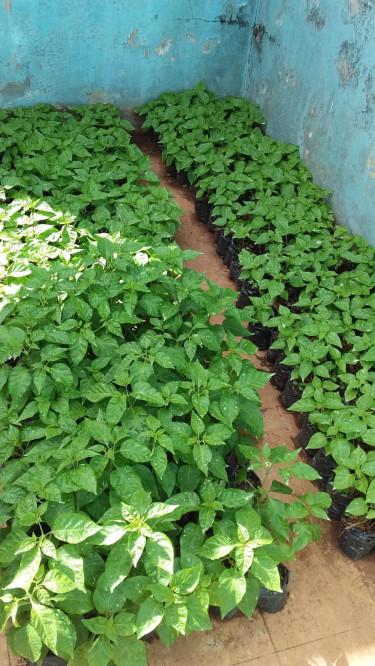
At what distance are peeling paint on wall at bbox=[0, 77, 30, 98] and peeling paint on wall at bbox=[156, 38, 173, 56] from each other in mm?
1441

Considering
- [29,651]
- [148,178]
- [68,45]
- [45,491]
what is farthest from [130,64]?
[29,651]

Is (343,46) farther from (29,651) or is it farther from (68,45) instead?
(29,651)

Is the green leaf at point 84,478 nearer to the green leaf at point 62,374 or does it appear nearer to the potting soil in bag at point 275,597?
the green leaf at point 62,374

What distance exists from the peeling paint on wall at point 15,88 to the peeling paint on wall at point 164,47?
1.44 metres

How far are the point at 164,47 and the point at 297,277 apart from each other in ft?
11.1

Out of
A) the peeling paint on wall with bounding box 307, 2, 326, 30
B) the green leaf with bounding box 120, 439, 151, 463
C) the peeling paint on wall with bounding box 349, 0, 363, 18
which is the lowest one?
the green leaf with bounding box 120, 439, 151, 463

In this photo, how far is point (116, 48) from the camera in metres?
5.62

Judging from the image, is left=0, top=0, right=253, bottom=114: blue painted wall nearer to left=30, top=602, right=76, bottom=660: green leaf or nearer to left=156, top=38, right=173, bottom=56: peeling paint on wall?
left=156, top=38, right=173, bottom=56: peeling paint on wall

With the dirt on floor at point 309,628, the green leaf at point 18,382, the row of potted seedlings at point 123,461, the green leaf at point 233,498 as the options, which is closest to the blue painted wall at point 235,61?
the row of potted seedlings at point 123,461

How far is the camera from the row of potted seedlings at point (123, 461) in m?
2.13

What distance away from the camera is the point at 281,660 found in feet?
8.82

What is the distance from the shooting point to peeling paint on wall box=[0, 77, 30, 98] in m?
5.42

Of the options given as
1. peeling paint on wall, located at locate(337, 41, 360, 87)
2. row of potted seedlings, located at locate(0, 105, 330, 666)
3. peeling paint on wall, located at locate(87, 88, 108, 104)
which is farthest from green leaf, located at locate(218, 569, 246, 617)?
peeling paint on wall, located at locate(87, 88, 108, 104)

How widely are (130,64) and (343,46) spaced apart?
2.44 meters
